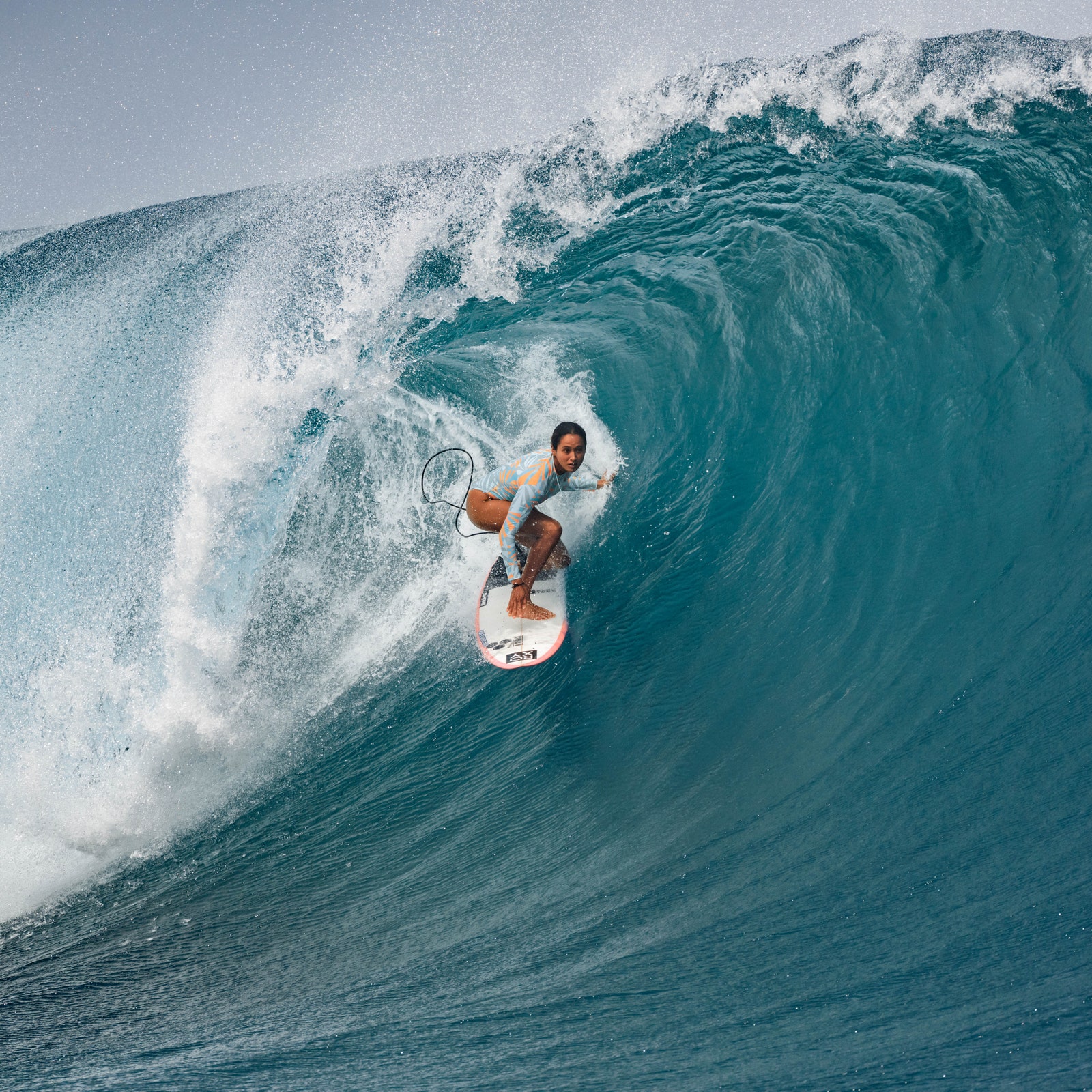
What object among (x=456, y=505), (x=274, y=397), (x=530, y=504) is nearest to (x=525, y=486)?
(x=530, y=504)

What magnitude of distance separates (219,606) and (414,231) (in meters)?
3.99

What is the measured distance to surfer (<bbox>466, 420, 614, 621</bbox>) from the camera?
3.22 metres

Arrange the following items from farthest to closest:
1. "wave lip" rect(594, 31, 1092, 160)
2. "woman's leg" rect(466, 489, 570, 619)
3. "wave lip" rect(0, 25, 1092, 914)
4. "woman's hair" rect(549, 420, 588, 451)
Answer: "wave lip" rect(594, 31, 1092, 160) → "wave lip" rect(0, 25, 1092, 914) → "woman's leg" rect(466, 489, 570, 619) → "woman's hair" rect(549, 420, 588, 451)

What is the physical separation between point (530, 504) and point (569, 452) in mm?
318

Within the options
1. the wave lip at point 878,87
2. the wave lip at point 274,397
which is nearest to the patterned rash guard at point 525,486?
the wave lip at point 274,397

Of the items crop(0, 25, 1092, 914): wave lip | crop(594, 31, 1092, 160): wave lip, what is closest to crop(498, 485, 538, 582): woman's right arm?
crop(0, 25, 1092, 914): wave lip

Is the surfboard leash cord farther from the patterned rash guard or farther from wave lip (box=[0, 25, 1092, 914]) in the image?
the patterned rash guard

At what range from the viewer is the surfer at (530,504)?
322cm

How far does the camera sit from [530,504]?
334 centimetres

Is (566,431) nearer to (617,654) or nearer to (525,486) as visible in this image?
(525,486)

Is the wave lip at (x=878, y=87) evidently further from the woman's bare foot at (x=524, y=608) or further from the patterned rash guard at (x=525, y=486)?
the woman's bare foot at (x=524, y=608)

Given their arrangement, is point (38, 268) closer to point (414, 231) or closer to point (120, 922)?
point (414, 231)

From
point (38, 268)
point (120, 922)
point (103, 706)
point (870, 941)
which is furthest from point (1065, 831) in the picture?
point (38, 268)

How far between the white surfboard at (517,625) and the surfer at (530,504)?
49mm
